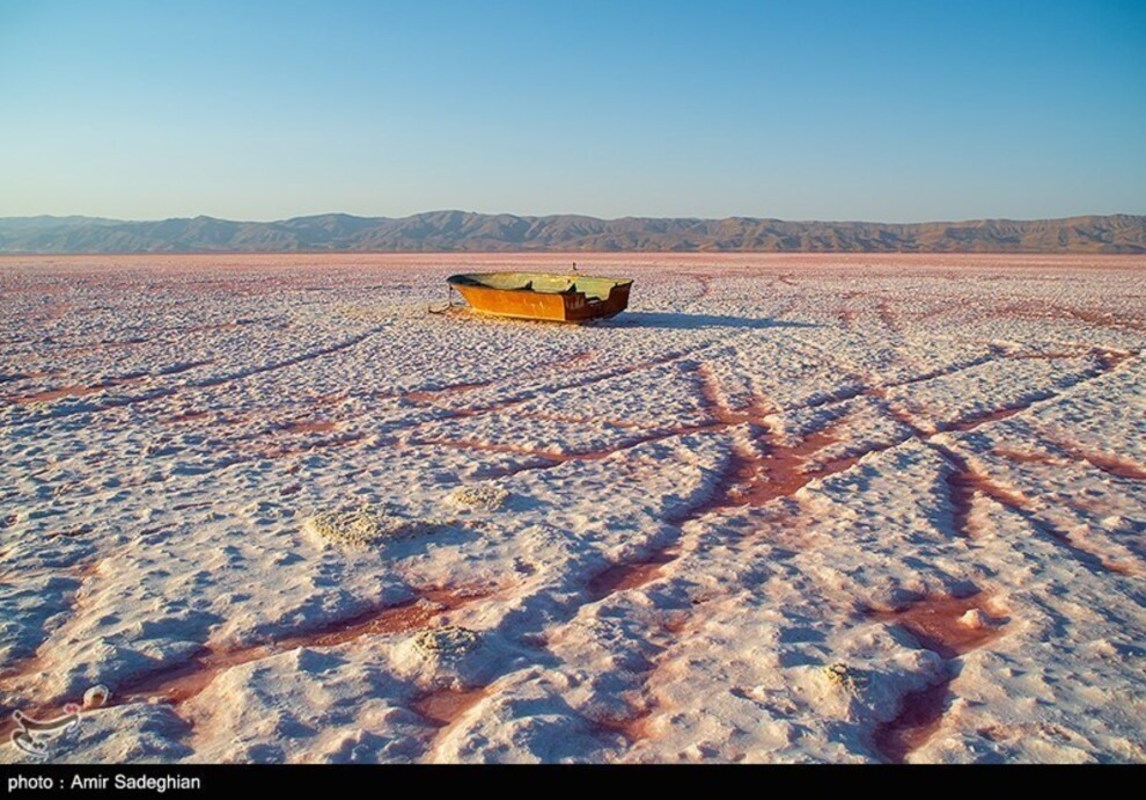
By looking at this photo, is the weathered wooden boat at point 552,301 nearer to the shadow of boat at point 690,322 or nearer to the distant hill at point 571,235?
the shadow of boat at point 690,322

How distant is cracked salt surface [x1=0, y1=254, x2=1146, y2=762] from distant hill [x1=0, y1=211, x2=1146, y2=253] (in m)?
86.2

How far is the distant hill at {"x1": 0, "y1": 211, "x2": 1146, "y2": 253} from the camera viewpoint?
9812 centimetres

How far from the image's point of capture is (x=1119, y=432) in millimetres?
6742

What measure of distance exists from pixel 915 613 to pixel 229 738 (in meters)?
2.92

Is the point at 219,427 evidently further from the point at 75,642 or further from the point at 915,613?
the point at 915,613

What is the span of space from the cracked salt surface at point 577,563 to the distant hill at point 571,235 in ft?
283

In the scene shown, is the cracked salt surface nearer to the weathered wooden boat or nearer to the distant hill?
the weathered wooden boat

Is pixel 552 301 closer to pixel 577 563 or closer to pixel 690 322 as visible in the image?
pixel 690 322

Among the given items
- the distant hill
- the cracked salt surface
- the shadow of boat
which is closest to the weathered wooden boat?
the shadow of boat

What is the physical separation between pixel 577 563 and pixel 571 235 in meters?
128

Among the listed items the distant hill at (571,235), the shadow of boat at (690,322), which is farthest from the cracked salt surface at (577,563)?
the distant hill at (571,235)

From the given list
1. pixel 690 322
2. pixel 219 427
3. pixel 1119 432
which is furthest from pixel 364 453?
pixel 690 322

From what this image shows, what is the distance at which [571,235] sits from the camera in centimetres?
12912

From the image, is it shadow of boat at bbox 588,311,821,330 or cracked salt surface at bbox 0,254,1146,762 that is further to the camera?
shadow of boat at bbox 588,311,821,330
